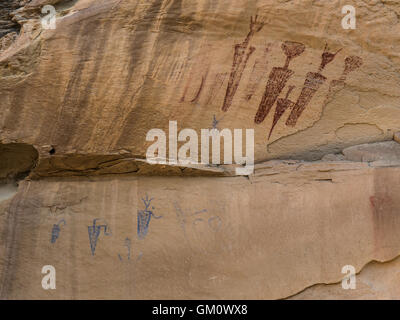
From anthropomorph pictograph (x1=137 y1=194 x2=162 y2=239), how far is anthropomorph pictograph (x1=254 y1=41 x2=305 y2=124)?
3.11 ft

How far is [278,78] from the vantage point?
294 cm

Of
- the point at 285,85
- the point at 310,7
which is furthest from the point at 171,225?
the point at 310,7

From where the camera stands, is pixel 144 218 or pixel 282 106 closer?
pixel 144 218

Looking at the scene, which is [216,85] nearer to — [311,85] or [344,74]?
[311,85]

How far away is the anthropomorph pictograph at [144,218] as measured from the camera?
9.12ft

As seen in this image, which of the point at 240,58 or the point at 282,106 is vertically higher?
the point at 240,58

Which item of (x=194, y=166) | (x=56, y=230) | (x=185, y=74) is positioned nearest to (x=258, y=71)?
(x=185, y=74)

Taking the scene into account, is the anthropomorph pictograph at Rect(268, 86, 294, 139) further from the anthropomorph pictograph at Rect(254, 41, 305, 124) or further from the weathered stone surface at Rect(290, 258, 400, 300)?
the weathered stone surface at Rect(290, 258, 400, 300)

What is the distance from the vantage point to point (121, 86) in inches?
110

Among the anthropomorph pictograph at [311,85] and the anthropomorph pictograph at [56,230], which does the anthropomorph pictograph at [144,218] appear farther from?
the anthropomorph pictograph at [311,85]

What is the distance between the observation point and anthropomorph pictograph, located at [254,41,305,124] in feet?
9.62

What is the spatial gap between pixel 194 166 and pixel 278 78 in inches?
33.6

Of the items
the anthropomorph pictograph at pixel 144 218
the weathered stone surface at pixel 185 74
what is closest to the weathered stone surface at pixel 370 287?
the weathered stone surface at pixel 185 74

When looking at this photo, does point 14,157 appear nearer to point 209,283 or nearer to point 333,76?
point 209,283
